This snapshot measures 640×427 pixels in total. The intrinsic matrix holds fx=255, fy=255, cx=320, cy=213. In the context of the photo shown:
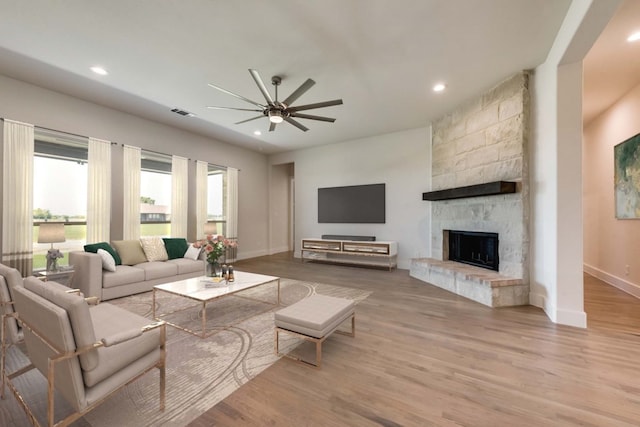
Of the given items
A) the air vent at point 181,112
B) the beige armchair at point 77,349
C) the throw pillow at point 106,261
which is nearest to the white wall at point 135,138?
the air vent at point 181,112

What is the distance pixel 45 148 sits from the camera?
4184 mm

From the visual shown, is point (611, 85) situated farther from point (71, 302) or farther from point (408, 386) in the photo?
point (71, 302)

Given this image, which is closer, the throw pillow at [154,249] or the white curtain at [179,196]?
the throw pillow at [154,249]

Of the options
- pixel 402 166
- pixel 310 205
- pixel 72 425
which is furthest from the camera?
pixel 310 205

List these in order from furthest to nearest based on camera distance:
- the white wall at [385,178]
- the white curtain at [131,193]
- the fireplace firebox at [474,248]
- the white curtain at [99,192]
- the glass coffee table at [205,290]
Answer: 1. the white wall at [385,178]
2. the white curtain at [131,193]
3. the white curtain at [99,192]
4. the fireplace firebox at [474,248]
5. the glass coffee table at [205,290]

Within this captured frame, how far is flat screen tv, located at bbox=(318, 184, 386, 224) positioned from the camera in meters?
6.51

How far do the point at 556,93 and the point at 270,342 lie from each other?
4318 millimetres

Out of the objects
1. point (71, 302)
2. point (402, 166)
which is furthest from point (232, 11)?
point (402, 166)

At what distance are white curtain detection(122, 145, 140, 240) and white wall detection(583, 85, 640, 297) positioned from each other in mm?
8531

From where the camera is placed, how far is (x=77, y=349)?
134 cm

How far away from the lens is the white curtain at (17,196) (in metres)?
3.65

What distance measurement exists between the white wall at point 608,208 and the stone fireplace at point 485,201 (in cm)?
197

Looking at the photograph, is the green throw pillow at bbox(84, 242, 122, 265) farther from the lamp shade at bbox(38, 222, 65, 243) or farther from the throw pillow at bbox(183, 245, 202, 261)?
the throw pillow at bbox(183, 245, 202, 261)

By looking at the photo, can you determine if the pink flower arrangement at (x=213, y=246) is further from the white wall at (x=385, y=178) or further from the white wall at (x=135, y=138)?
the white wall at (x=385, y=178)
